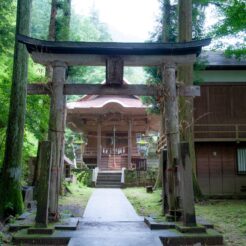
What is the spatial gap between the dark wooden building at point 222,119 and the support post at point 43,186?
39.9ft

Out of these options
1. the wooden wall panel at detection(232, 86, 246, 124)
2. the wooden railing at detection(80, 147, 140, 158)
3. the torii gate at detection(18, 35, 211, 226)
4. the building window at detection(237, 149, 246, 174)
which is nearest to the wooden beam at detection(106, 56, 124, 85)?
the torii gate at detection(18, 35, 211, 226)

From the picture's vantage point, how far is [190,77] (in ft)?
48.5

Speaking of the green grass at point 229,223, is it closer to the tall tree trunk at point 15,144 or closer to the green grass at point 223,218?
the green grass at point 223,218

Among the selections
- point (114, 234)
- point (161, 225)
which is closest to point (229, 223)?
point (161, 225)

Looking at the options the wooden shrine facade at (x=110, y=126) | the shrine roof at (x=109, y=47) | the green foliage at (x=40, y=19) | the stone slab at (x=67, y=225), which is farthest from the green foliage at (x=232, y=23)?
the green foliage at (x=40, y=19)

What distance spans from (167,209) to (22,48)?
18.5 feet

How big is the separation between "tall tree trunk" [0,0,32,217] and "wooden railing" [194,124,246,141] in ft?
33.9

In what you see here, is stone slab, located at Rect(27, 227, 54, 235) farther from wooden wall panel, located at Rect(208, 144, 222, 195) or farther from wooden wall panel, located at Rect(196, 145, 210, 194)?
wooden wall panel, located at Rect(208, 144, 222, 195)

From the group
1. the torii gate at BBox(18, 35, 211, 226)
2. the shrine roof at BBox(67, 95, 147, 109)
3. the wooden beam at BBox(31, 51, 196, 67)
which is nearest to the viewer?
the torii gate at BBox(18, 35, 211, 226)

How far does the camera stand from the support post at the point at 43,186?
23.2 feet

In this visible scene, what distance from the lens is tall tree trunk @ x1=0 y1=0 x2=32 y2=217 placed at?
9344 millimetres

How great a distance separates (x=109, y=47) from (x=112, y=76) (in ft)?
2.20

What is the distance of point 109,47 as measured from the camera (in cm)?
821

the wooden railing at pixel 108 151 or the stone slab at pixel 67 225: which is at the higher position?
the wooden railing at pixel 108 151
